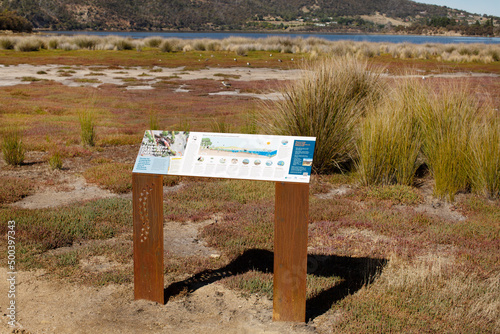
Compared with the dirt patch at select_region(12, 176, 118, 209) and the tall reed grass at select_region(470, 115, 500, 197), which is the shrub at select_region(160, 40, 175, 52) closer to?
the dirt patch at select_region(12, 176, 118, 209)

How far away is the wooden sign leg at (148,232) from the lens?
409cm

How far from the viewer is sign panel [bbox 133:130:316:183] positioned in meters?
3.75

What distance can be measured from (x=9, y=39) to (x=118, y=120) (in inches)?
1668

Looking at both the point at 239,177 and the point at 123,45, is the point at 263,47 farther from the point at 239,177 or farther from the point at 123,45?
the point at 239,177

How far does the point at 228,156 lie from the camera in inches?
155

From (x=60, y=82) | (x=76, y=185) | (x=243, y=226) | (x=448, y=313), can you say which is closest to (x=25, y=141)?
(x=76, y=185)

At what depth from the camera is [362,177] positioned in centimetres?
782


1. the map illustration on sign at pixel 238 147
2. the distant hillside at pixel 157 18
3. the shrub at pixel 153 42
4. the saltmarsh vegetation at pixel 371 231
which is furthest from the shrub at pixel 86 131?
the distant hillside at pixel 157 18

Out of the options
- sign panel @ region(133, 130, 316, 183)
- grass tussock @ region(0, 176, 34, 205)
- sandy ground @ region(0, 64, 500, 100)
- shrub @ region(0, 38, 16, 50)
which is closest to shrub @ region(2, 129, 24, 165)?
grass tussock @ region(0, 176, 34, 205)

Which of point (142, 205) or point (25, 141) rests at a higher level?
point (142, 205)

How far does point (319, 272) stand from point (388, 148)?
A: 11.2ft

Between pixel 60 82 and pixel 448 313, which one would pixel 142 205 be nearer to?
pixel 448 313

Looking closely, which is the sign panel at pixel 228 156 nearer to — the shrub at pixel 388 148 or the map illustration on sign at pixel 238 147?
the map illustration on sign at pixel 238 147

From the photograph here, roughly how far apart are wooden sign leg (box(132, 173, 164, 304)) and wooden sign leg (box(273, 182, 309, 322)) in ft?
3.36
